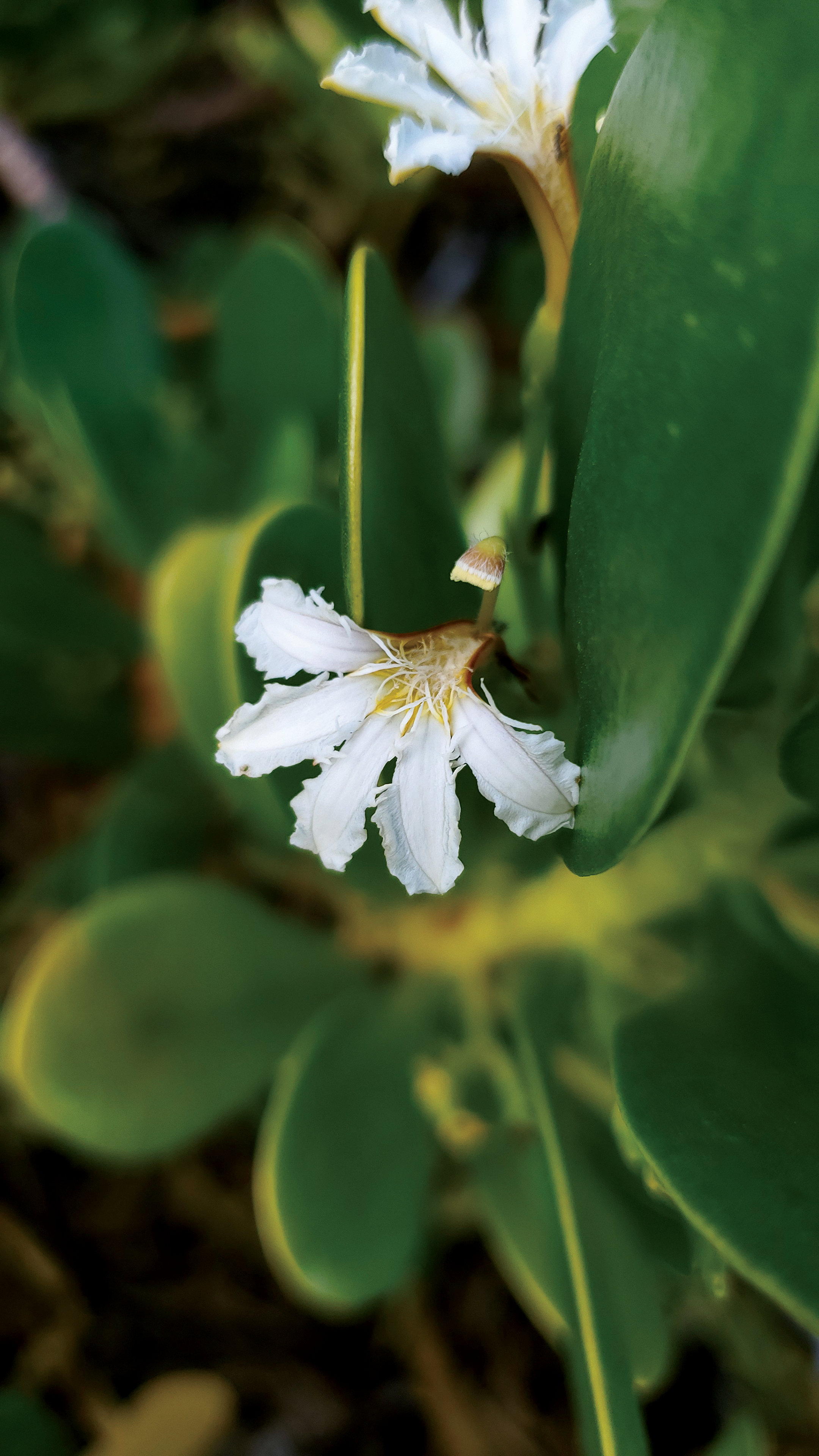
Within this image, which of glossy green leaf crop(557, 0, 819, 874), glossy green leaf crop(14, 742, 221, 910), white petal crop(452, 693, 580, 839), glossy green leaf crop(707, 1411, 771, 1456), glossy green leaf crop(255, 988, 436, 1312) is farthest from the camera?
glossy green leaf crop(14, 742, 221, 910)

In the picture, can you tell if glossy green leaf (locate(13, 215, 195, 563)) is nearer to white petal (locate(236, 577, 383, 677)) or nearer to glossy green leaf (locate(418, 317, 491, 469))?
glossy green leaf (locate(418, 317, 491, 469))

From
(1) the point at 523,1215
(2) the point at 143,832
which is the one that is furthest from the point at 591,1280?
(2) the point at 143,832

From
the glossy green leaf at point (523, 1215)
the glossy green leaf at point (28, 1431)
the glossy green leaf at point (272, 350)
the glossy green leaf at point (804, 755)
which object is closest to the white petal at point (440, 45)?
the glossy green leaf at point (804, 755)

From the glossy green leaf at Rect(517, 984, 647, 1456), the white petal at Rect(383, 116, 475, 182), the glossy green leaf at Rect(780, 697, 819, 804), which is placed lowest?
the glossy green leaf at Rect(517, 984, 647, 1456)

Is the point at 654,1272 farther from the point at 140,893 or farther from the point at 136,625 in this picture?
the point at 136,625

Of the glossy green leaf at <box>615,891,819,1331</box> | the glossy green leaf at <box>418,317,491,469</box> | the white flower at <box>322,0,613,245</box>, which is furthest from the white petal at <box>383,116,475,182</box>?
the glossy green leaf at <box>418,317,491,469</box>

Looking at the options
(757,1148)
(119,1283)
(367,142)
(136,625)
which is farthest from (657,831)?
(367,142)
